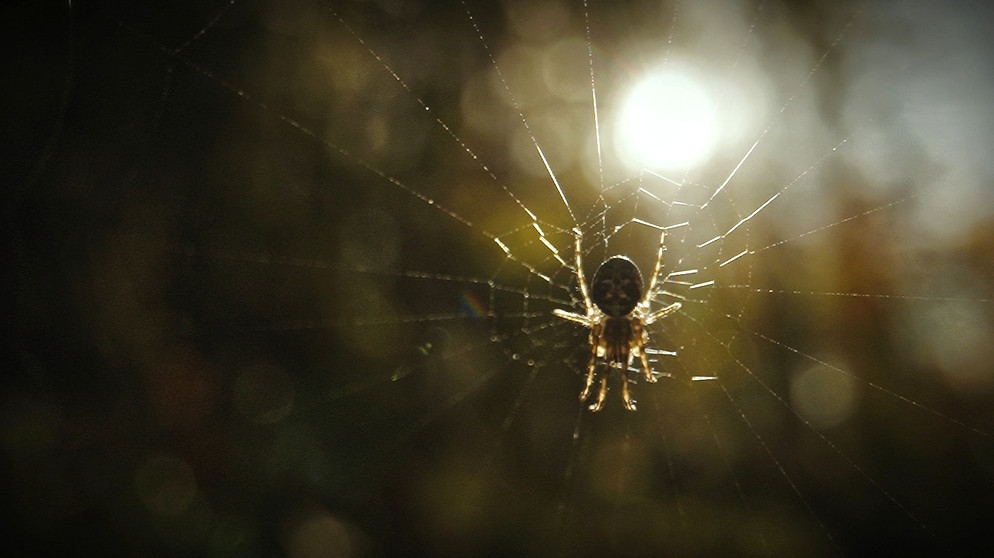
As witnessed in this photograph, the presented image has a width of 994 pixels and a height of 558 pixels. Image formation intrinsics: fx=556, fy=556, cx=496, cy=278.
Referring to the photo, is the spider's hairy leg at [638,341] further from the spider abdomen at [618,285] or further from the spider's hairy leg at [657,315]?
the spider abdomen at [618,285]

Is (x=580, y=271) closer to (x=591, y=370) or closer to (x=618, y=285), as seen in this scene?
(x=618, y=285)

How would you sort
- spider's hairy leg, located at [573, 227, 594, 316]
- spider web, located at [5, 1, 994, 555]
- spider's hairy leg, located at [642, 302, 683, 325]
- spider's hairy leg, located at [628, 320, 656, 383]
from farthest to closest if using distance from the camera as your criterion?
1. spider web, located at [5, 1, 994, 555]
2. spider's hairy leg, located at [628, 320, 656, 383]
3. spider's hairy leg, located at [642, 302, 683, 325]
4. spider's hairy leg, located at [573, 227, 594, 316]

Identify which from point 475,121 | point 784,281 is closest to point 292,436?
point 475,121

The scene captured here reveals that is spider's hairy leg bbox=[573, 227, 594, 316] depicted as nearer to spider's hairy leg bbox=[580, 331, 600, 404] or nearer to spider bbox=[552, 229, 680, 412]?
spider bbox=[552, 229, 680, 412]

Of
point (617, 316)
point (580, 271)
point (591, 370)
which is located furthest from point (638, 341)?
point (580, 271)

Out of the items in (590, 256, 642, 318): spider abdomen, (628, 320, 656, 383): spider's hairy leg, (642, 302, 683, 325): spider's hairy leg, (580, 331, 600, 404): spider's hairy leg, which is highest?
(590, 256, 642, 318): spider abdomen

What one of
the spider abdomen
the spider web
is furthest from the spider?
the spider web
